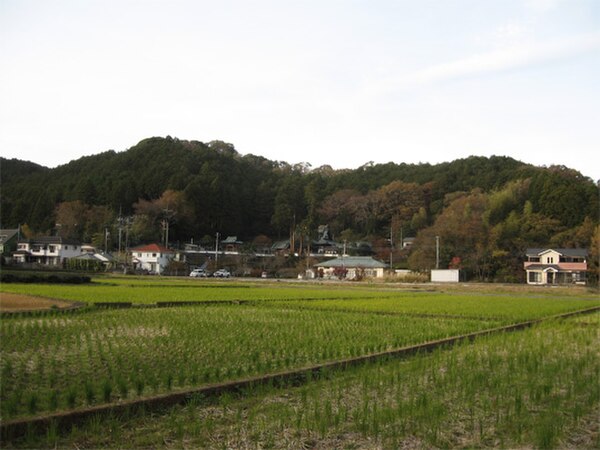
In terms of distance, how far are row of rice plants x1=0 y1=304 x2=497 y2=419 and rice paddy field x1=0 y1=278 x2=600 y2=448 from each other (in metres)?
0.03

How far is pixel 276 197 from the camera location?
300 ft

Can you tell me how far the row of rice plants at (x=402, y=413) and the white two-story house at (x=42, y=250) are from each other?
58415 mm

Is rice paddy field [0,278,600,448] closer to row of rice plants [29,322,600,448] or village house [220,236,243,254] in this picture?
row of rice plants [29,322,600,448]

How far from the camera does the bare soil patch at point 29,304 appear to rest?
14432 millimetres

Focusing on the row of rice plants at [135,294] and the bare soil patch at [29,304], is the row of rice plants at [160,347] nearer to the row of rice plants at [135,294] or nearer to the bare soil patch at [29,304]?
the bare soil patch at [29,304]

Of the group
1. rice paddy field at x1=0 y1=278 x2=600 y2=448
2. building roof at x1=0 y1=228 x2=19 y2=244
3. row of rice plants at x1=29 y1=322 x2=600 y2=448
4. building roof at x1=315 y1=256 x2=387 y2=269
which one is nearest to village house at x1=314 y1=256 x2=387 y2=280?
building roof at x1=315 y1=256 x2=387 y2=269

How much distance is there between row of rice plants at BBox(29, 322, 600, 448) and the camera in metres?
4.62

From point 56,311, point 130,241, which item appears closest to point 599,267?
point 56,311

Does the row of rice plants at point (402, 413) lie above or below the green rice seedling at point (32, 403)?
below

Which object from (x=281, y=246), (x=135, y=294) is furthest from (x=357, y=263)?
(x=135, y=294)

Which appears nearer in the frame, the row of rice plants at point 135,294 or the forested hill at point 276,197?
the row of rice plants at point 135,294

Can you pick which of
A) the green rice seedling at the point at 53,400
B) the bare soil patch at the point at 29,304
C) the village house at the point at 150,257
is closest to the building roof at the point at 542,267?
the village house at the point at 150,257

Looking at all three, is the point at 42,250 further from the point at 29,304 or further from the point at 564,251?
the point at 564,251

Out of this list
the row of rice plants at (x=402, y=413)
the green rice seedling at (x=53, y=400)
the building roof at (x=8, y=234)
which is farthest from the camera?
the building roof at (x=8, y=234)
